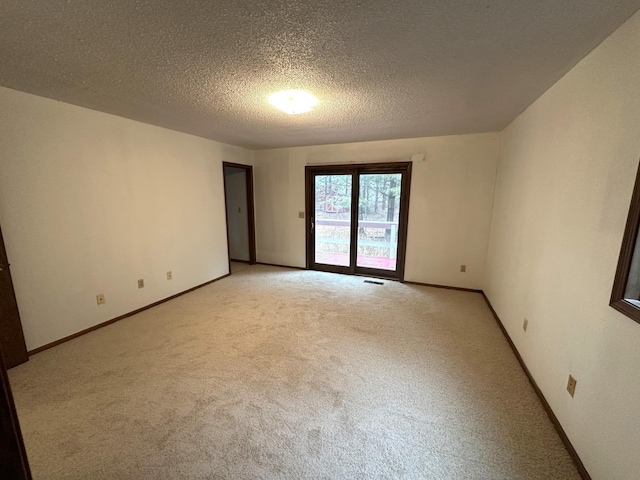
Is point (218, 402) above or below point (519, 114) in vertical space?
below

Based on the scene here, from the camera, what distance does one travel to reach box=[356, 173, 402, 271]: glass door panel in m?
4.16

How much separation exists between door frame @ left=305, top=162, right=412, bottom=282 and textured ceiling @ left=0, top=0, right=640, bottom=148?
1453 mm

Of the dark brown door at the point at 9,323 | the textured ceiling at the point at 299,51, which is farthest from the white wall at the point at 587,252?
the dark brown door at the point at 9,323

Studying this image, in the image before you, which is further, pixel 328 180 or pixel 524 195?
pixel 328 180

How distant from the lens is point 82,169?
101 inches

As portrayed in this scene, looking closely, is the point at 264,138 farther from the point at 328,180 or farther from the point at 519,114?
the point at 519,114

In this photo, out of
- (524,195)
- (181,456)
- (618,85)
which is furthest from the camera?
(524,195)

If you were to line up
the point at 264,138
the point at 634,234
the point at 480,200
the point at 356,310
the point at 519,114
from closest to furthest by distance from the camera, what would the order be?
the point at 634,234 → the point at 519,114 → the point at 356,310 → the point at 480,200 → the point at 264,138

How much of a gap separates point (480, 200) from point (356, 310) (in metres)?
2.32

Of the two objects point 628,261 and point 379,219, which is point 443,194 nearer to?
point 379,219

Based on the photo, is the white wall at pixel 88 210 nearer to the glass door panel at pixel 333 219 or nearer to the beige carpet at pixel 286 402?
the beige carpet at pixel 286 402

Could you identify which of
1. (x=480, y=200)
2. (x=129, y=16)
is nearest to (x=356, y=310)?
(x=480, y=200)

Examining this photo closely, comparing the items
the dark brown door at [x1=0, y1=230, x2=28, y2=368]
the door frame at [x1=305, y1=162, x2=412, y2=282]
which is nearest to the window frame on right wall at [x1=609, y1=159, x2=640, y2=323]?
the door frame at [x1=305, y1=162, x2=412, y2=282]

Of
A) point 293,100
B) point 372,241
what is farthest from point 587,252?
point 372,241
